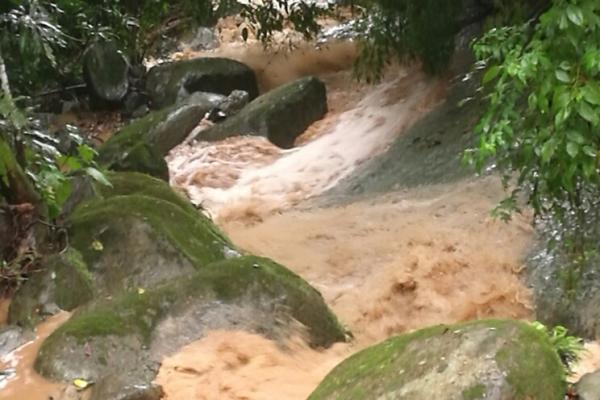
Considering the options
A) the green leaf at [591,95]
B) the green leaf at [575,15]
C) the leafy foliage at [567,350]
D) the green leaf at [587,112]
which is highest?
the green leaf at [575,15]

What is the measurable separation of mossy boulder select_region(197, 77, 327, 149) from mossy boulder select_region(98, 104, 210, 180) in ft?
1.30

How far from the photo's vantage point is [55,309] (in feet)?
17.3

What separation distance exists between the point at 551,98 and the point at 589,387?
1.17 metres

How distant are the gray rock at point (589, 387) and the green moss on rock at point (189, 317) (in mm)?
1899

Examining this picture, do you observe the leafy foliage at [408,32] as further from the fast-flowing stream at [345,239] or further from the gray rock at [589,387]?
the gray rock at [589,387]

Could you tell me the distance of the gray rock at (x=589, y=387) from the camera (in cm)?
346

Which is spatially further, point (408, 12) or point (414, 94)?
point (414, 94)

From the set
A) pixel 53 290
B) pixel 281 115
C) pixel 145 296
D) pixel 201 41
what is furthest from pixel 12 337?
pixel 201 41

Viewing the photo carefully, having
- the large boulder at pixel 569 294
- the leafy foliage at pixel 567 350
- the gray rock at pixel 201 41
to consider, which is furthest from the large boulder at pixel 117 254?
the gray rock at pixel 201 41

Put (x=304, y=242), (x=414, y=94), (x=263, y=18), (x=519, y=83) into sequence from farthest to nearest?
1. (x=414, y=94)
2. (x=263, y=18)
3. (x=304, y=242)
4. (x=519, y=83)

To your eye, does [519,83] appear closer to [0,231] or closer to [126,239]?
[126,239]

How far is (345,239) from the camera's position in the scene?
7.84 meters

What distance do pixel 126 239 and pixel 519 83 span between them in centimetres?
297

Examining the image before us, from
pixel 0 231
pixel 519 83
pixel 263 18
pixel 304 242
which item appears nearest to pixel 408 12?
pixel 263 18
